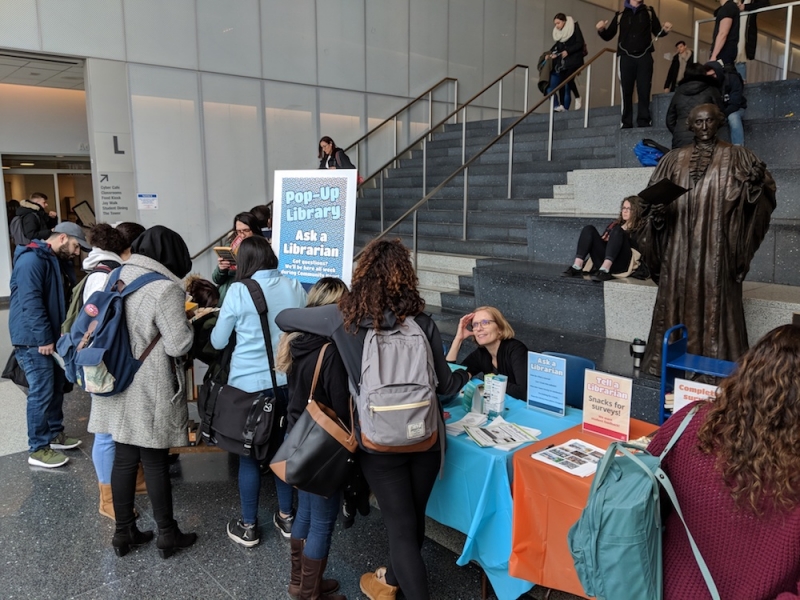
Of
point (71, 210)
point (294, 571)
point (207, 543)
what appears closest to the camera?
point (294, 571)

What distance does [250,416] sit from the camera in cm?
283

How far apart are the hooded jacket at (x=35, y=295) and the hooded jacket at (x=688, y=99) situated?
5184mm

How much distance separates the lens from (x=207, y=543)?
9.91ft

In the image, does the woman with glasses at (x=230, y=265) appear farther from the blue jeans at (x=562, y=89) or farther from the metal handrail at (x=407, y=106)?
the blue jeans at (x=562, y=89)

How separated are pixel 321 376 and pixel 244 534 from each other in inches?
49.6

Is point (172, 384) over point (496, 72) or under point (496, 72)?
under

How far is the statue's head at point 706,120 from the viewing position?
3.21 meters

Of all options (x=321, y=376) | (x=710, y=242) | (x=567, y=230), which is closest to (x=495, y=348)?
(x=321, y=376)

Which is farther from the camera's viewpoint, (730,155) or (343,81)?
(343,81)

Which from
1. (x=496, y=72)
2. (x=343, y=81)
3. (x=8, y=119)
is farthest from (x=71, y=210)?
(x=496, y=72)

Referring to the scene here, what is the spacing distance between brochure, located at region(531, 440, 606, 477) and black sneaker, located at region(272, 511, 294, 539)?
1.45 meters

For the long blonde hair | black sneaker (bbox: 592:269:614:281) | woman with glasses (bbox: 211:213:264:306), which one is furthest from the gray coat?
black sneaker (bbox: 592:269:614:281)

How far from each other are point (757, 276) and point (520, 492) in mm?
3534

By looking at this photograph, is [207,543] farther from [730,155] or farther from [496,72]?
[496,72]
